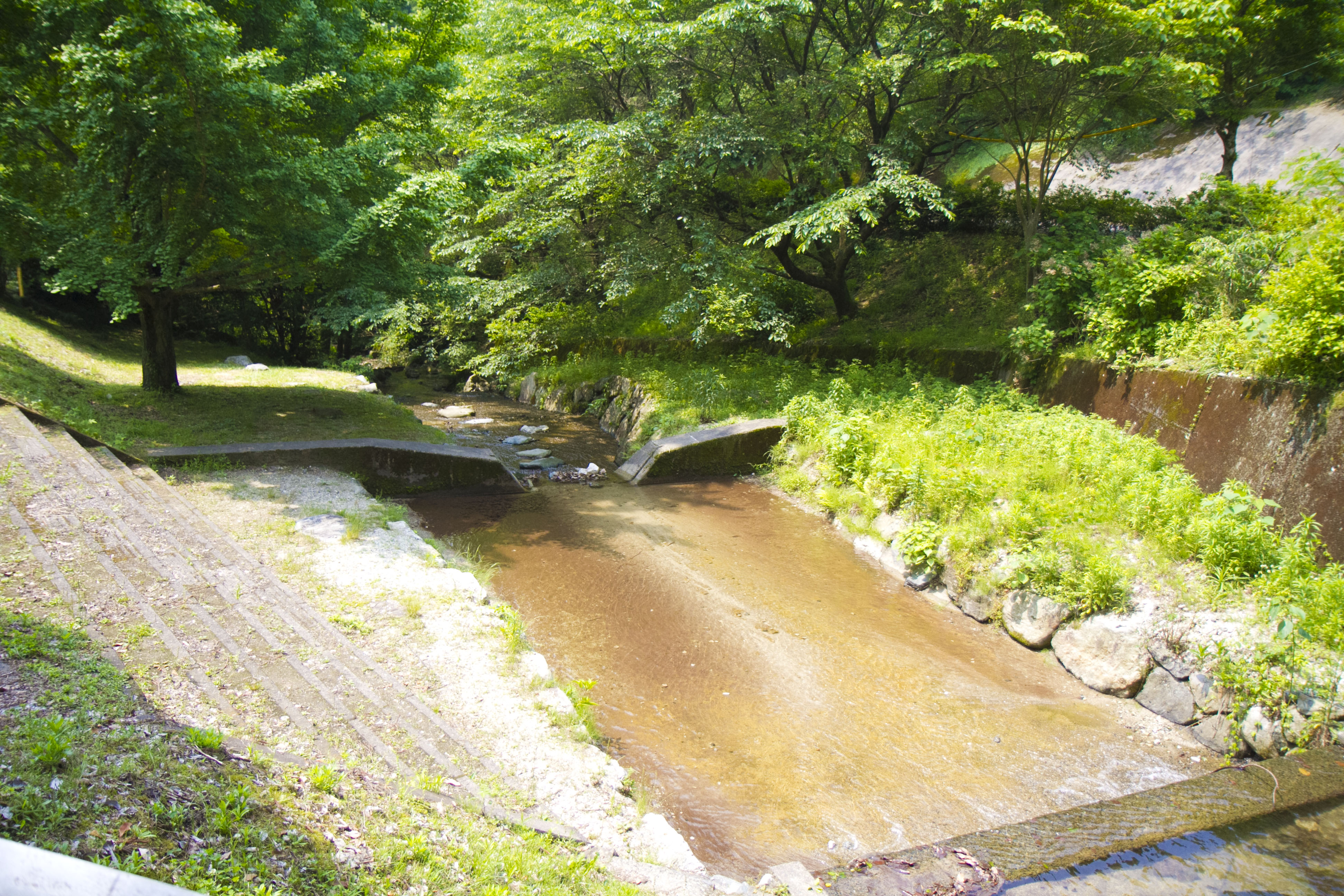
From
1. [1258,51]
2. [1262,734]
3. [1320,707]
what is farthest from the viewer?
[1258,51]

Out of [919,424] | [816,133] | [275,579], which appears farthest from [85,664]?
[816,133]

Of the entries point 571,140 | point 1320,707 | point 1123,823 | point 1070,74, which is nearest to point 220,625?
point 1123,823

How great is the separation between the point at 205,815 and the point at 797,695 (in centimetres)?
397

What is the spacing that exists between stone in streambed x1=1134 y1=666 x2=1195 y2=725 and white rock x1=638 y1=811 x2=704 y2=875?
3.79m

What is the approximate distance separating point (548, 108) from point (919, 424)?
12.7m

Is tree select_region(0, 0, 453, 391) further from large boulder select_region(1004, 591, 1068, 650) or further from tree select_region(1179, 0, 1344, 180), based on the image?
tree select_region(1179, 0, 1344, 180)

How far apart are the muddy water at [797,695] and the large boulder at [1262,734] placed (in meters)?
0.55

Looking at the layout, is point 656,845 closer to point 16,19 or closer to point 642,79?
point 16,19

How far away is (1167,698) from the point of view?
520 cm

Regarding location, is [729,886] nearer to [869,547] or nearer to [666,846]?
[666,846]

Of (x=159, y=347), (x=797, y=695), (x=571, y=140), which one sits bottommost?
(x=797, y=695)

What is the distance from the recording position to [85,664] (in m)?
3.40

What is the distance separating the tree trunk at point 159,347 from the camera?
1023 cm

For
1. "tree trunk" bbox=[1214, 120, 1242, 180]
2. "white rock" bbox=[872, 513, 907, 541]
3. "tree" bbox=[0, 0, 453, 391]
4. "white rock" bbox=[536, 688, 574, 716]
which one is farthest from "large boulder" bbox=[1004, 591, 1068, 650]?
"tree trunk" bbox=[1214, 120, 1242, 180]
